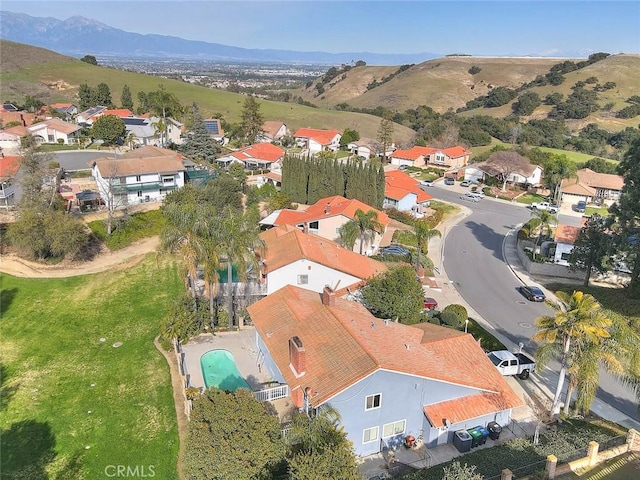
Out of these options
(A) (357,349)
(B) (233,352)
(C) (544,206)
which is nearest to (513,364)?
(A) (357,349)

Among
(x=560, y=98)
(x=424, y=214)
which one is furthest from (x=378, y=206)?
(x=560, y=98)

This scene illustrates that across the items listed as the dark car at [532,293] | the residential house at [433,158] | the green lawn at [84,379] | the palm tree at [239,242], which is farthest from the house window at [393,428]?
the residential house at [433,158]

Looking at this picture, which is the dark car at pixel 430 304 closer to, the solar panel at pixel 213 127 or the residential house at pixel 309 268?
the residential house at pixel 309 268

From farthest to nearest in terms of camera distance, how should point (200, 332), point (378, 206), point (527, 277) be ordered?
point (378, 206), point (527, 277), point (200, 332)

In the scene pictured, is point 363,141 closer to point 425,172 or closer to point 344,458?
point 425,172

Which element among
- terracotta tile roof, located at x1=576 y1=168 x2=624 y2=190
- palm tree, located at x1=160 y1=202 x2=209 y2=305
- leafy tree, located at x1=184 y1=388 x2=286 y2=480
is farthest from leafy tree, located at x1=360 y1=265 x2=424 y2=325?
terracotta tile roof, located at x1=576 y1=168 x2=624 y2=190

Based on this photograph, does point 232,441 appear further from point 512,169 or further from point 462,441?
point 512,169

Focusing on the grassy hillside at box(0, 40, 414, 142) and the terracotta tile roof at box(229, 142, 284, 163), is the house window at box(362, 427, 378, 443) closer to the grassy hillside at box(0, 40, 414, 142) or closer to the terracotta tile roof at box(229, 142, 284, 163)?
the terracotta tile roof at box(229, 142, 284, 163)
